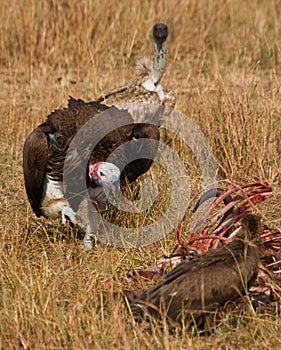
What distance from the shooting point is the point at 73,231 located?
205 inches

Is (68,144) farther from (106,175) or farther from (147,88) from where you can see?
(147,88)

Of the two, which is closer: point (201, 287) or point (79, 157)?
point (201, 287)

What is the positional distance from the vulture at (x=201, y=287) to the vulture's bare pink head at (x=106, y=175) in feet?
4.17

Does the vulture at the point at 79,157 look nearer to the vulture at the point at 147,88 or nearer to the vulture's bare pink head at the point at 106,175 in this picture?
the vulture's bare pink head at the point at 106,175

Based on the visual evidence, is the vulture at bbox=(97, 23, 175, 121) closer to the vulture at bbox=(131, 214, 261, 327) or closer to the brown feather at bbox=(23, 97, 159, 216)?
the brown feather at bbox=(23, 97, 159, 216)

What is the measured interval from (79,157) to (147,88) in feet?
8.58

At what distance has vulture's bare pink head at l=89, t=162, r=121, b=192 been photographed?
16.0 feet

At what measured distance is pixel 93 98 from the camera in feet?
25.1

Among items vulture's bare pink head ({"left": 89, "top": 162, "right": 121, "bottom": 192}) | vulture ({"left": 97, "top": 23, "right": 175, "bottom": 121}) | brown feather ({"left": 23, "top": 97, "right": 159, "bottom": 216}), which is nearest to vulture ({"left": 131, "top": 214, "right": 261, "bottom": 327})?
vulture's bare pink head ({"left": 89, "top": 162, "right": 121, "bottom": 192})

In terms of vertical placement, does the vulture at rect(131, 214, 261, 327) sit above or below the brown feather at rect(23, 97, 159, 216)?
below

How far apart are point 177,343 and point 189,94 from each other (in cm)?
460

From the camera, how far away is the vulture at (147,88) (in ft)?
23.3

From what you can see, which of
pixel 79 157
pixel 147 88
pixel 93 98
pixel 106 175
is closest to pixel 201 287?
pixel 106 175

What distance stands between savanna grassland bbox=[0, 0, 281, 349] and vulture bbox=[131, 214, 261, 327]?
9cm
